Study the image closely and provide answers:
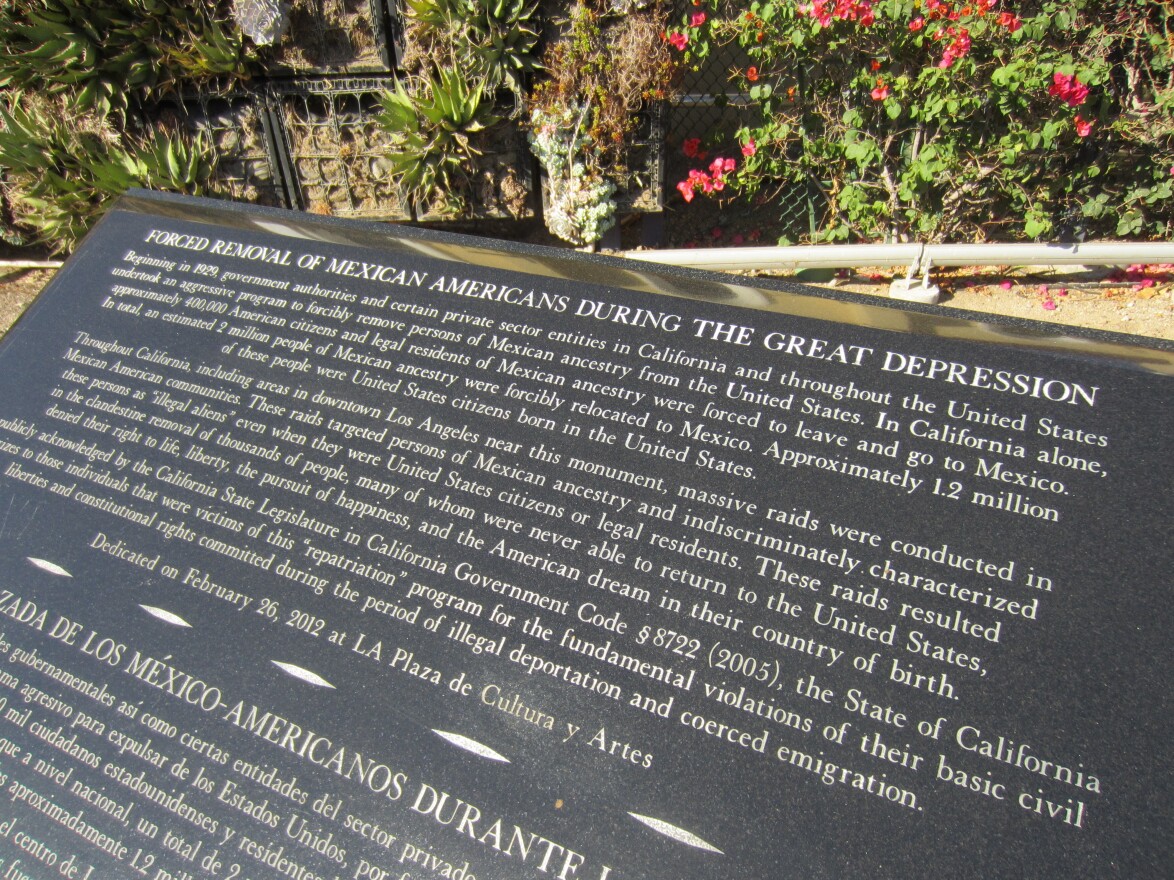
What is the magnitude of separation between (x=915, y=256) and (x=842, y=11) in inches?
53.5

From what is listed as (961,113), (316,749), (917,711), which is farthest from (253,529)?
(961,113)

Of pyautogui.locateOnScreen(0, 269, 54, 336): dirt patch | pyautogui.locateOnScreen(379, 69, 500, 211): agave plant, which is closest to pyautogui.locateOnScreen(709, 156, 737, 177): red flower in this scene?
pyautogui.locateOnScreen(379, 69, 500, 211): agave plant

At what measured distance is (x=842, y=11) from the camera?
4.15 metres

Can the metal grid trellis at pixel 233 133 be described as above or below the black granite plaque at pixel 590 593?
above

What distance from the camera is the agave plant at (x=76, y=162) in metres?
4.83

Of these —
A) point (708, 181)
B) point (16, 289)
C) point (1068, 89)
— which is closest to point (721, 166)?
point (708, 181)

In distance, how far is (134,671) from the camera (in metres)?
1.67

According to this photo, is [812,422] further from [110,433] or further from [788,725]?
[110,433]

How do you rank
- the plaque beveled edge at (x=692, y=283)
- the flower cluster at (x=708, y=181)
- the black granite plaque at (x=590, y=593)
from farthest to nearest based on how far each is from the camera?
the flower cluster at (x=708, y=181) < the plaque beveled edge at (x=692, y=283) < the black granite plaque at (x=590, y=593)

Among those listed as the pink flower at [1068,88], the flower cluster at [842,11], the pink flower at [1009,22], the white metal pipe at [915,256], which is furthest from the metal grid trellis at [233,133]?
Result: the pink flower at [1068,88]

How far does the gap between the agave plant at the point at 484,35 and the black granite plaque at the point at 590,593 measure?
2.87 metres

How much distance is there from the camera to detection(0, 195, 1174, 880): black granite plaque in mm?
→ 1344

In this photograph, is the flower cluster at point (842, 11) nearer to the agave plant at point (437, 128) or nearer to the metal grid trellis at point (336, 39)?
the agave plant at point (437, 128)

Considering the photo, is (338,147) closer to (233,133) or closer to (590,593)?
(233,133)
